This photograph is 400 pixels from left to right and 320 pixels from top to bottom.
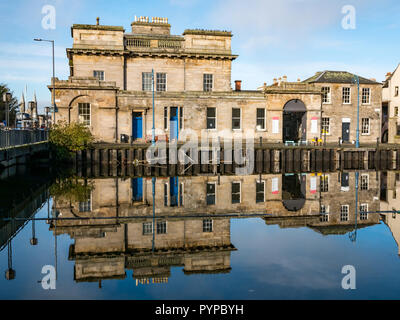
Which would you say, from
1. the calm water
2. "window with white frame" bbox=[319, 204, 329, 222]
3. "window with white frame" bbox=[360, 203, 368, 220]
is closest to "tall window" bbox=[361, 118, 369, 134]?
the calm water

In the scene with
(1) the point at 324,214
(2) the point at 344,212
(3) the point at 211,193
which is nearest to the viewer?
(1) the point at 324,214

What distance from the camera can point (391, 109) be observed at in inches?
1689

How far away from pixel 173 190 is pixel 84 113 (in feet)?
52.1

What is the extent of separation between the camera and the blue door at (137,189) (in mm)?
15568

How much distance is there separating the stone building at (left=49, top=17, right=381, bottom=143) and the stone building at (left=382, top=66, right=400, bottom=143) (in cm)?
511

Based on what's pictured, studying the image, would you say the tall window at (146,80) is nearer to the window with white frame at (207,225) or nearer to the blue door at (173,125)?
the blue door at (173,125)

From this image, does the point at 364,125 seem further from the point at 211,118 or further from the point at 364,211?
the point at 364,211

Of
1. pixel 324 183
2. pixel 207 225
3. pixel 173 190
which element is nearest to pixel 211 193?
pixel 173 190

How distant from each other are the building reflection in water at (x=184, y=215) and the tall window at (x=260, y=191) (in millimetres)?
18

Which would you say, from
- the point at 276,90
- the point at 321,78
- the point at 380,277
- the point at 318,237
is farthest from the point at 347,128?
the point at 380,277

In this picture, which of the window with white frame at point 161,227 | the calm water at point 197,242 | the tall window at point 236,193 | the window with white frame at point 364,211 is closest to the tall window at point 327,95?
the calm water at point 197,242

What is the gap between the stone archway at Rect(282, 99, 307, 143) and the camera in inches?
1351

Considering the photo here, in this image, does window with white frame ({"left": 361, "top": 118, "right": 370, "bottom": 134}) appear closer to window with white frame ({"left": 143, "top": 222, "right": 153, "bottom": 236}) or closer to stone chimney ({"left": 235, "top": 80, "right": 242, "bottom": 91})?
stone chimney ({"left": 235, "top": 80, "right": 242, "bottom": 91})
